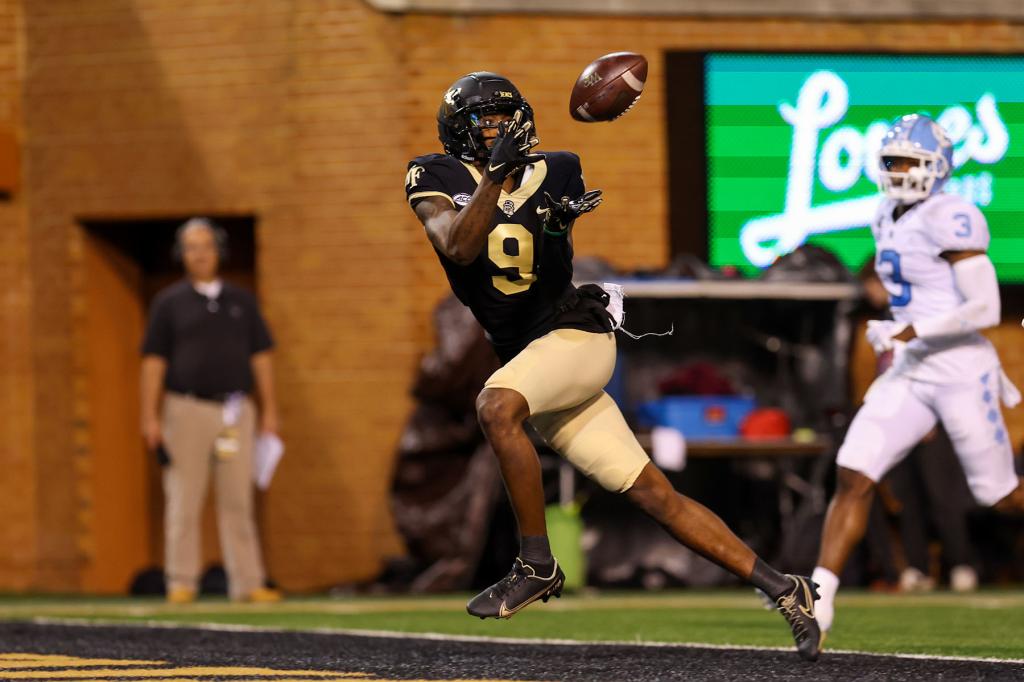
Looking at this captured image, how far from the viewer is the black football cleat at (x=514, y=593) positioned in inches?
250

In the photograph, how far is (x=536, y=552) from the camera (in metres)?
6.50

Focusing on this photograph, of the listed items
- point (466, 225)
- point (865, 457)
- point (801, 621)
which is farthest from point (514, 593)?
point (865, 457)

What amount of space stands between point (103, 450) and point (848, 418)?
5.39 m

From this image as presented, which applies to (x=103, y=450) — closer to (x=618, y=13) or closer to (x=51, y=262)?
(x=51, y=262)

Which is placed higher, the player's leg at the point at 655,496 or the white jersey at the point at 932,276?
the white jersey at the point at 932,276

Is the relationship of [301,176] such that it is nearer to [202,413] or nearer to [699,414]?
[202,413]

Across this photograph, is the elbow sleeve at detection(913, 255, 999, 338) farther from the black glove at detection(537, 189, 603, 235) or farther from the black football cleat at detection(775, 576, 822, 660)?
the black glove at detection(537, 189, 603, 235)

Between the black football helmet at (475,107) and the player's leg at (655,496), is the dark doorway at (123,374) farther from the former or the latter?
the player's leg at (655,496)

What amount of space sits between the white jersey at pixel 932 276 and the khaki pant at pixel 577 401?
1.86 metres

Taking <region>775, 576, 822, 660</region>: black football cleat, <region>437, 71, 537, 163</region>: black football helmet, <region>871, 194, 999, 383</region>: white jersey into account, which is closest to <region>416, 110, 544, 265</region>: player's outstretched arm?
<region>437, 71, 537, 163</region>: black football helmet

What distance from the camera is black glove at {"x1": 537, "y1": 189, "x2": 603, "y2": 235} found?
21.7ft

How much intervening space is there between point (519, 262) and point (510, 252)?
5 centimetres

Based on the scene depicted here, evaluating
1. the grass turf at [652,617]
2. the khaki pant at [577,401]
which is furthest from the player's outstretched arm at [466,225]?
the grass turf at [652,617]

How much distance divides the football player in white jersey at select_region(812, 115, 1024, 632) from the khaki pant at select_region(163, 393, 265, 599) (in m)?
4.95
